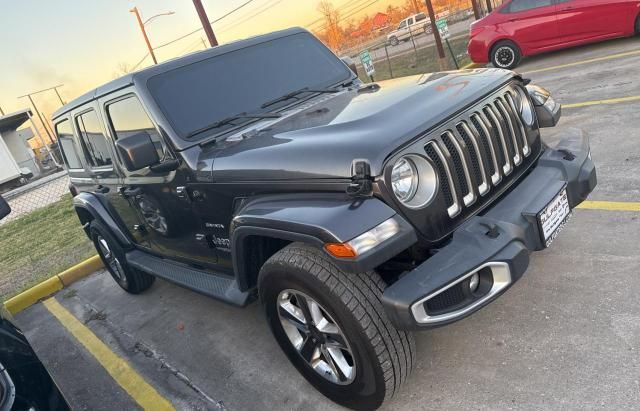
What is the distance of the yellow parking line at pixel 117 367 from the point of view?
330 cm

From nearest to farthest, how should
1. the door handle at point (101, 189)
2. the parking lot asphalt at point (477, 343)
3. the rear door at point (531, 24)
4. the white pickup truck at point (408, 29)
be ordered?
the parking lot asphalt at point (477, 343) → the door handle at point (101, 189) → the rear door at point (531, 24) → the white pickup truck at point (408, 29)

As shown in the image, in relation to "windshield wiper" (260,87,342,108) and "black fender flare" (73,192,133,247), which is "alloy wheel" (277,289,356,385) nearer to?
"windshield wiper" (260,87,342,108)

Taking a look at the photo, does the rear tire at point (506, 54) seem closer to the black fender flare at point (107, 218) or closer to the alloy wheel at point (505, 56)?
the alloy wheel at point (505, 56)

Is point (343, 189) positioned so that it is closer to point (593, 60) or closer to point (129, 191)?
point (129, 191)

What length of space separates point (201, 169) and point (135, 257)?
1.86 m

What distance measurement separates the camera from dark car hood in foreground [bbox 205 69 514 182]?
2.26 meters

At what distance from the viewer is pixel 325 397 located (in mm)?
2795

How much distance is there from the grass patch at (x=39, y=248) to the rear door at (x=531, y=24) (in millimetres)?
9162

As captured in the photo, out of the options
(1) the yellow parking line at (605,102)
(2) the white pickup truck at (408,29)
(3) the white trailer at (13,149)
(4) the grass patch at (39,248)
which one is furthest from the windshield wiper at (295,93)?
(2) the white pickup truck at (408,29)

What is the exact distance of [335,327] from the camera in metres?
2.44

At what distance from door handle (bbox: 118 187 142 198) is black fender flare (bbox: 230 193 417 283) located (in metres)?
1.62

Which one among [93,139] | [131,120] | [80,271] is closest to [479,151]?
[131,120]

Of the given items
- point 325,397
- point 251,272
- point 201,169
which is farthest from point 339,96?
point 325,397

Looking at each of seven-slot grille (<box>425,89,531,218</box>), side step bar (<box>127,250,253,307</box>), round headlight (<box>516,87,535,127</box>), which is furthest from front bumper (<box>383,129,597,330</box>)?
side step bar (<box>127,250,253,307</box>)
